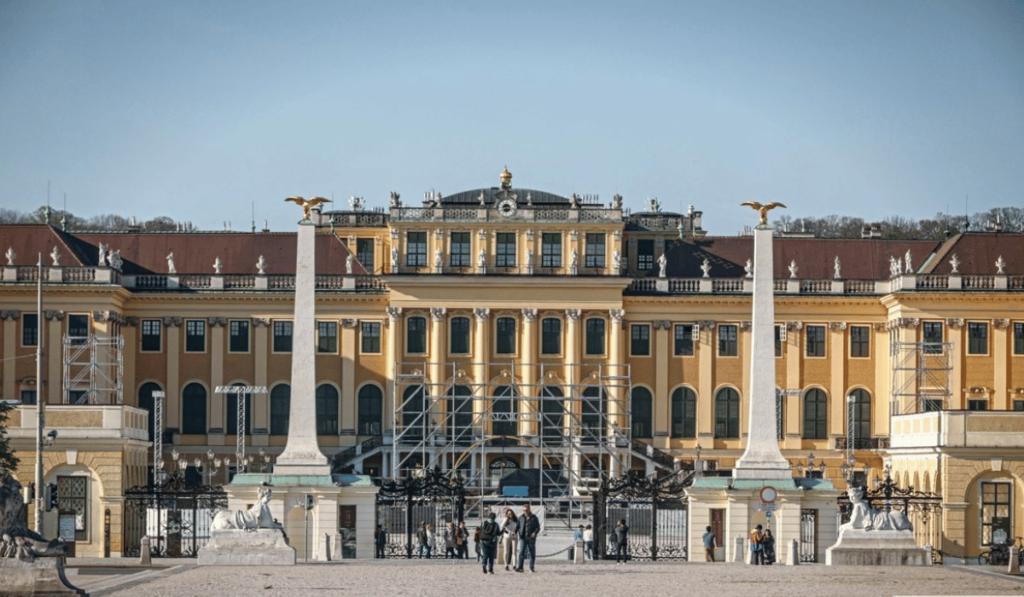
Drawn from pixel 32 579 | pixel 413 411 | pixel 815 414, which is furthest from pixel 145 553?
pixel 815 414

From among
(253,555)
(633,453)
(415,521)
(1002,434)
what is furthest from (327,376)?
(253,555)

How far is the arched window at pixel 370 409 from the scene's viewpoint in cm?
9612

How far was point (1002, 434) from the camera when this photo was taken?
64375mm

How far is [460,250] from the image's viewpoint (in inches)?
3762

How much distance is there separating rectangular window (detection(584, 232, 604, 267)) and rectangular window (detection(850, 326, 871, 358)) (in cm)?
1089

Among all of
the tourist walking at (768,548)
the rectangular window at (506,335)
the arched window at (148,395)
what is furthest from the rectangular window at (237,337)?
the tourist walking at (768,548)

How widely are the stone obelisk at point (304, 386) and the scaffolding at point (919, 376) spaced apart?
3895 centimetres

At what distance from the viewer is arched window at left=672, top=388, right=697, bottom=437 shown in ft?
315

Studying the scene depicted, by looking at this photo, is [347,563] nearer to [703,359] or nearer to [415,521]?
[415,521]

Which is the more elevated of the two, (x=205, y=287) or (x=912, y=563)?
(x=205, y=287)

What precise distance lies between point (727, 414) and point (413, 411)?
13.0 m

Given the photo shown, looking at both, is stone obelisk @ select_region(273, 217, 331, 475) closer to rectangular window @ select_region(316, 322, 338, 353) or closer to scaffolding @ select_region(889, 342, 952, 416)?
rectangular window @ select_region(316, 322, 338, 353)

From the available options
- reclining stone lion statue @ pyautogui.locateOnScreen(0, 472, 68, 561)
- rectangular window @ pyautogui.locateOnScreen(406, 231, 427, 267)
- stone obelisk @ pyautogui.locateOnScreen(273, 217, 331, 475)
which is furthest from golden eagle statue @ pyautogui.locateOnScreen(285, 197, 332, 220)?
rectangular window @ pyautogui.locateOnScreen(406, 231, 427, 267)

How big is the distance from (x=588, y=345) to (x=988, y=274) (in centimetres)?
1656
